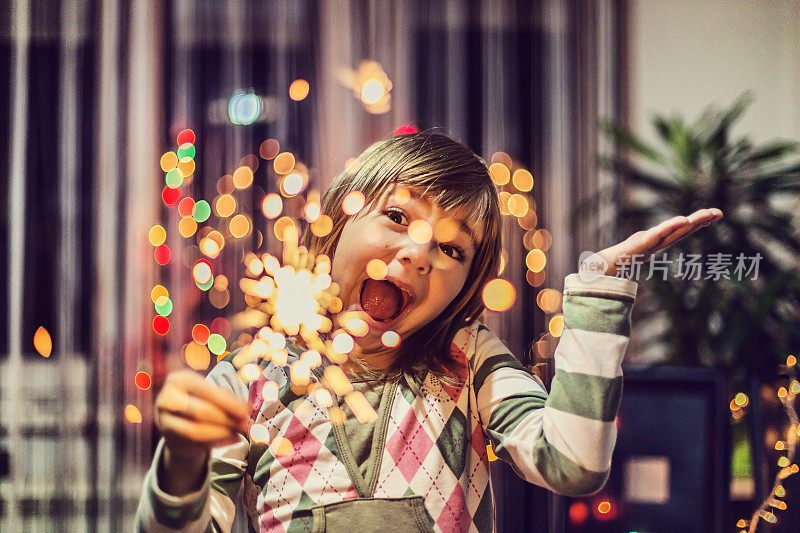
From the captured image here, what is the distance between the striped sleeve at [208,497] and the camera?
648mm

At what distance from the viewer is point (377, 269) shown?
795mm

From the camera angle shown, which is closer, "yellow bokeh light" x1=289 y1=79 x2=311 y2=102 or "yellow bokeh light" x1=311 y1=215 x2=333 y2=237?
"yellow bokeh light" x1=311 y1=215 x2=333 y2=237

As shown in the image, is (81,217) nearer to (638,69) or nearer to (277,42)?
(277,42)

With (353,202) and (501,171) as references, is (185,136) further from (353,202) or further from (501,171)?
(353,202)

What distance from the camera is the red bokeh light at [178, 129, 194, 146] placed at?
1949 mm

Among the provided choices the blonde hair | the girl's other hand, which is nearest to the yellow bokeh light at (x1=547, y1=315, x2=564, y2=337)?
the blonde hair

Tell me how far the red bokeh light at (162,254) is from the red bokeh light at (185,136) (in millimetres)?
334

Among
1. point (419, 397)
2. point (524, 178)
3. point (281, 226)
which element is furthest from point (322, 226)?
point (524, 178)

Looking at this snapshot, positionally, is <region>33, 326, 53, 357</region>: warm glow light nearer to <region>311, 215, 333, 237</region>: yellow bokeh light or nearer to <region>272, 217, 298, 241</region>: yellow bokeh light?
<region>272, 217, 298, 241</region>: yellow bokeh light

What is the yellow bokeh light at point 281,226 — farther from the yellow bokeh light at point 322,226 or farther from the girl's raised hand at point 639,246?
the girl's raised hand at point 639,246

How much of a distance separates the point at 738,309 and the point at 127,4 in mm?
2098

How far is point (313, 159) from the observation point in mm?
1948

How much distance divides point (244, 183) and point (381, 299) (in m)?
1.30

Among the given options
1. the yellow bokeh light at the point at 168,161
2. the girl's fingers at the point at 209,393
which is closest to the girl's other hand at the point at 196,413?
the girl's fingers at the point at 209,393
